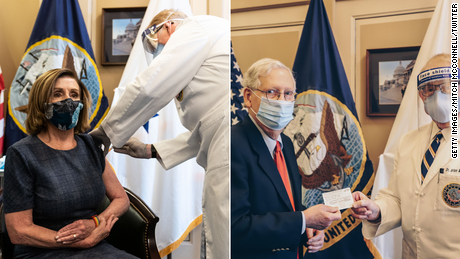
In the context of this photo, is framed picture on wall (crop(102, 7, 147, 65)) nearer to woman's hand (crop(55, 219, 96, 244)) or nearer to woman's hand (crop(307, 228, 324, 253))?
woman's hand (crop(55, 219, 96, 244))

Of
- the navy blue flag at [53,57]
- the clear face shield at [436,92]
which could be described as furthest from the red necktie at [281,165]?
the navy blue flag at [53,57]

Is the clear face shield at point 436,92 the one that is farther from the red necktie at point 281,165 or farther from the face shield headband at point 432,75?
the red necktie at point 281,165

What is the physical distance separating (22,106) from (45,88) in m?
0.78

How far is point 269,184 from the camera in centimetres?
52

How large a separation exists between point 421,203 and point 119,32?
6.27 feet

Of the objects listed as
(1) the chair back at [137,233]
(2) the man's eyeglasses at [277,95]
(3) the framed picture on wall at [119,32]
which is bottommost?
(1) the chair back at [137,233]

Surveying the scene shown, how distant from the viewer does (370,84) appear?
0.47 metres

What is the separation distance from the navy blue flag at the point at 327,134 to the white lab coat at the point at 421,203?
0.13 feet

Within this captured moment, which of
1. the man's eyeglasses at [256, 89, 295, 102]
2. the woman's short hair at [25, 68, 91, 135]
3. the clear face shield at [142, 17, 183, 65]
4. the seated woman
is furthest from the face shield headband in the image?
the woman's short hair at [25, 68, 91, 135]

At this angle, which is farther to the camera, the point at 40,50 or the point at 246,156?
the point at 40,50

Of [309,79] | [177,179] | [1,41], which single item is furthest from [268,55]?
[1,41]

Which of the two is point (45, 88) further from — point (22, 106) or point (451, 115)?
point (451, 115)

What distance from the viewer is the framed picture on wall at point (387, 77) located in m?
0.45

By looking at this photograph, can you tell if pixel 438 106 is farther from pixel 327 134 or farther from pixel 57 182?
pixel 57 182
